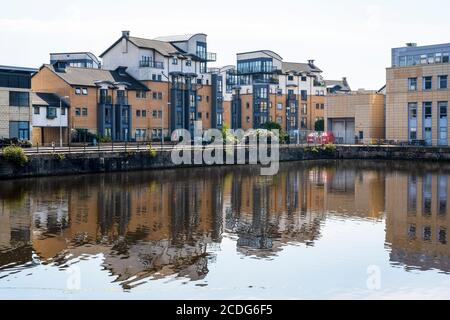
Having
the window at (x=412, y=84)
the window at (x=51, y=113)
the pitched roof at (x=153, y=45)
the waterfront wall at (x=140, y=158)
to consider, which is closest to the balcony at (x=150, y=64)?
the pitched roof at (x=153, y=45)

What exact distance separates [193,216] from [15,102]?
4200 cm

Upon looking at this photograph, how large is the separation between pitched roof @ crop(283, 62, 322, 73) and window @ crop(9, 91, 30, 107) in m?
68.9

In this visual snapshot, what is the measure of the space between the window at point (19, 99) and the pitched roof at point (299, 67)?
68.9 m

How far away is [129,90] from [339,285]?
78908 mm

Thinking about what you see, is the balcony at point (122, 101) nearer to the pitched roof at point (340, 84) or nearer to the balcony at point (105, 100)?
the balcony at point (105, 100)

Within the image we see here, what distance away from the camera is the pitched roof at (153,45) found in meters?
103

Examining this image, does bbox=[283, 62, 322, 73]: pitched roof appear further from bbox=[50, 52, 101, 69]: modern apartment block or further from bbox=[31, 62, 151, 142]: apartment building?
bbox=[31, 62, 151, 142]: apartment building

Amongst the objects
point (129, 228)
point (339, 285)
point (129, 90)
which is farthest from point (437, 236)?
point (129, 90)

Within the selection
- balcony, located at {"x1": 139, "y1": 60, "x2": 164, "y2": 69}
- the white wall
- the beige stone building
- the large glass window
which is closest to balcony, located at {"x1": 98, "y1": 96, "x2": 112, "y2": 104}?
the white wall

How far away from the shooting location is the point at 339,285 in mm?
23219

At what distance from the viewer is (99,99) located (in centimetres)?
9394

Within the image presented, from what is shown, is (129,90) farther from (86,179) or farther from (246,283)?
(246,283)

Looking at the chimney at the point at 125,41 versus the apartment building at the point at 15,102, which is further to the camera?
the chimney at the point at 125,41

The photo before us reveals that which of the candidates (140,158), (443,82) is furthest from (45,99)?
(443,82)
